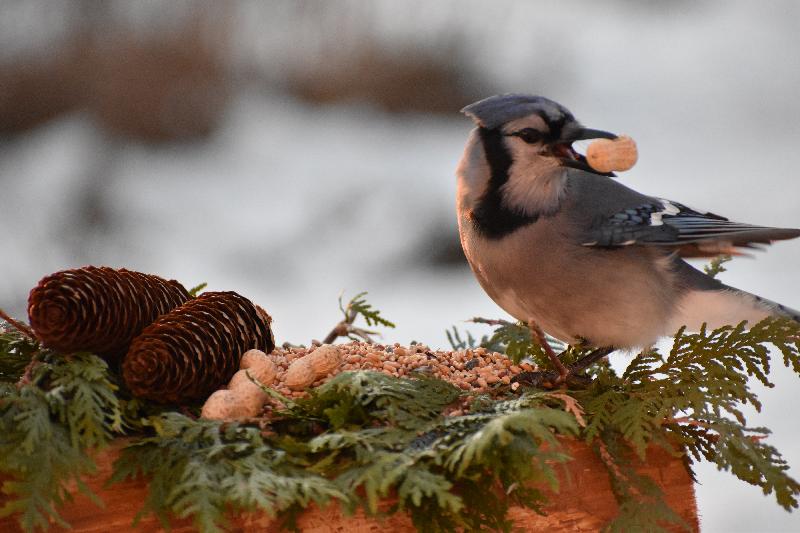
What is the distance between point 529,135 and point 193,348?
18.6 inches

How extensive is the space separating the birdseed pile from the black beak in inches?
10.8

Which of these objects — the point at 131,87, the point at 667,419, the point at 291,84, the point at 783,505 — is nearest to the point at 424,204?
the point at 291,84

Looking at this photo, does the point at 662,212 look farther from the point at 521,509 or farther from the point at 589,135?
the point at 521,509

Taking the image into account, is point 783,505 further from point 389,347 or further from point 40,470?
point 40,470

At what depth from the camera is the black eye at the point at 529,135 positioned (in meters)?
1.05

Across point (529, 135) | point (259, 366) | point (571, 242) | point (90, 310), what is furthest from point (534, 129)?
point (90, 310)

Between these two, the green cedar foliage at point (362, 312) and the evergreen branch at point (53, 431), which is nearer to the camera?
the evergreen branch at point (53, 431)

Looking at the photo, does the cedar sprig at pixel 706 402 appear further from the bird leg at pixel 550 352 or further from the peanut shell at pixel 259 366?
the peanut shell at pixel 259 366

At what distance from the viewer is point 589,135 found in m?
1.03

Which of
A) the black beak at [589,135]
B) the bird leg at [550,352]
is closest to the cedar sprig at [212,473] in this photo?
the bird leg at [550,352]

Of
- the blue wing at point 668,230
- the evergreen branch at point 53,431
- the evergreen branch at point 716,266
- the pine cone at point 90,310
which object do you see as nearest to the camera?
the evergreen branch at point 53,431

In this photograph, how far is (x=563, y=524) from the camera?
2.70 ft

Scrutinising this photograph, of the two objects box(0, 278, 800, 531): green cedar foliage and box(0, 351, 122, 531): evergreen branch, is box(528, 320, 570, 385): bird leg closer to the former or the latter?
box(0, 278, 800, 531): green cedar foliage

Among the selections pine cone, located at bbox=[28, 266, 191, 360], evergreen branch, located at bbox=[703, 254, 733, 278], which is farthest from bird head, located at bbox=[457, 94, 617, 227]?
pine cone, located at bbox=[28, 266, 191, 360]
